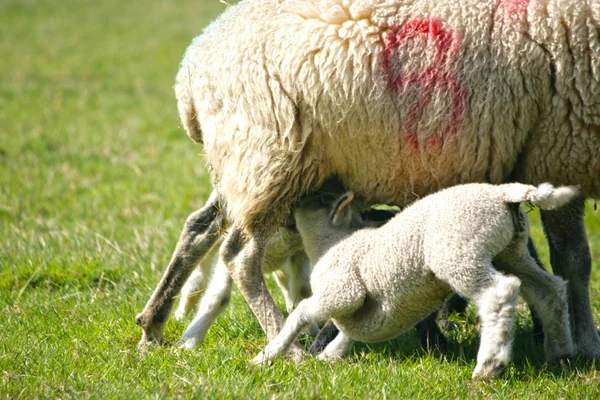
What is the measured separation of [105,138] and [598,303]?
6.92 metres

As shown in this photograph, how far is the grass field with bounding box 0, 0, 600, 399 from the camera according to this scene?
3.46m

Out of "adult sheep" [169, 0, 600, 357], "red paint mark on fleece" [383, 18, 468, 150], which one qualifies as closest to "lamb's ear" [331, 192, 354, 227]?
"adult sheep" [169, 0, 600, 357]

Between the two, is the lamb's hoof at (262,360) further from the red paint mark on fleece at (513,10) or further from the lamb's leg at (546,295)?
the red paint mark on fleece at (513,10)

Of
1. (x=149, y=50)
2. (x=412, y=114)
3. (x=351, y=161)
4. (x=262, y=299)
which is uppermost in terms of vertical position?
(x=412, y=114)

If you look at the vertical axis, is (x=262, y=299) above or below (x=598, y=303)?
above

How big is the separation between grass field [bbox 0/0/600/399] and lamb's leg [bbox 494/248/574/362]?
0.12 metres

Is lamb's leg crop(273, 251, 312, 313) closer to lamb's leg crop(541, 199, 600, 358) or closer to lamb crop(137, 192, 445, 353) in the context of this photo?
lamb crop(137, 192, 445, 353)

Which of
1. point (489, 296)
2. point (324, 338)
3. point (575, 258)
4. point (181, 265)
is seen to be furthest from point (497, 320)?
point (181, 265)

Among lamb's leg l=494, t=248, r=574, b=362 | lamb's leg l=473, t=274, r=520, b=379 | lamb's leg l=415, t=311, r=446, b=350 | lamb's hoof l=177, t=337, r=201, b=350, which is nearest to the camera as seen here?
lamb's leg l=473, t=274, r=520, b=379

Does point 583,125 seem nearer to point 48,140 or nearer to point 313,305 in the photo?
point 313,305

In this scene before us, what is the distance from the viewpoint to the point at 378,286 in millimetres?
3721

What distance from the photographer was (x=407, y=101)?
3.94 metres

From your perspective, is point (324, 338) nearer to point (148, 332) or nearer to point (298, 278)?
point (298, 278)

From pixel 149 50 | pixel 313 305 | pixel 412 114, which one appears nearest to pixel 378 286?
pixel 313 305
